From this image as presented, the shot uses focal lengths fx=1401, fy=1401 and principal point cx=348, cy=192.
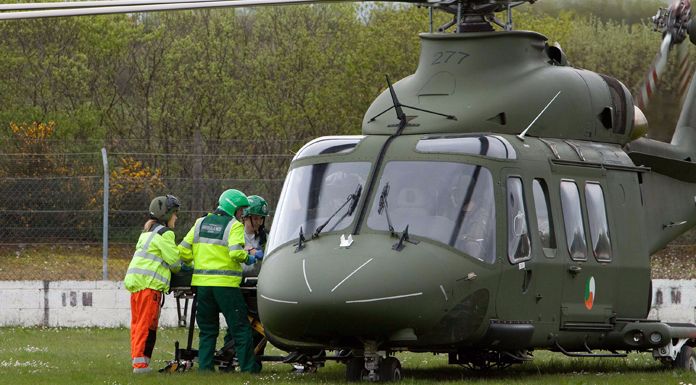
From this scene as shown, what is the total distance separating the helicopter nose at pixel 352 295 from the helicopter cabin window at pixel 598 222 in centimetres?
259

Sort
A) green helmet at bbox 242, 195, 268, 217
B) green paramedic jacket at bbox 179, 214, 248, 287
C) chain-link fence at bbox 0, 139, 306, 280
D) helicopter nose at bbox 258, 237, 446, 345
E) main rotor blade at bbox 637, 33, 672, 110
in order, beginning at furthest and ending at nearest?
chain-link fence at bbox 0, 139, 306, 280 → main rotor blade at bbox 637, 33, 672, 110 → green helmet at bbox 242, 195, 268, 217 → green paramedic jacket at bbox 179, 214, 248, 287 → helicopter nose at bbox 258, 237, 446, 345

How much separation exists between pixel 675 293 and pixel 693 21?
714cm

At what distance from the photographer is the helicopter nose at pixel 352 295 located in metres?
11.8

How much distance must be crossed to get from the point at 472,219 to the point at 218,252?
3.08 m

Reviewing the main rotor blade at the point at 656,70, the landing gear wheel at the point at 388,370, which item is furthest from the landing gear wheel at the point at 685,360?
the landing gear wheel at the point at 388,370

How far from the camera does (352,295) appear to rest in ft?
38.5

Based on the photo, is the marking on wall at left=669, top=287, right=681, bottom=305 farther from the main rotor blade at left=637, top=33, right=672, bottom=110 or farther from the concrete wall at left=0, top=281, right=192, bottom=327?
the concrete wall at left=0, top=281, right=192, bottom=327

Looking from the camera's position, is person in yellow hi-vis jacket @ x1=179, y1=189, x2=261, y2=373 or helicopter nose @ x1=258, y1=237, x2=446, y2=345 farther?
person in yellow hi-vis jacket @ x1=179, y1=189, x2=261, y2=373

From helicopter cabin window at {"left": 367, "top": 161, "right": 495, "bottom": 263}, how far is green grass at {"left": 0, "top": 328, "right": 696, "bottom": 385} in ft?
4.30

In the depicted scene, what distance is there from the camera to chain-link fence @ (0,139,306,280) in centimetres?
2255

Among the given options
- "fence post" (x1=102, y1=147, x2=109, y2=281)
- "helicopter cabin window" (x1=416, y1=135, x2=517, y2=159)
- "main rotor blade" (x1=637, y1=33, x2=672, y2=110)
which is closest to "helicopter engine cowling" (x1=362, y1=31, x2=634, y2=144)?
"helicopter cabin window" (x1=416, y1=135, x2=517, y2=159)

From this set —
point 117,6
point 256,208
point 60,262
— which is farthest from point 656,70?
point 60,262

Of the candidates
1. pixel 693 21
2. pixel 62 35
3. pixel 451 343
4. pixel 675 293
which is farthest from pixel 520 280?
pixel 62 35

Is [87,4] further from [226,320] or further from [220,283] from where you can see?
[226,320]
